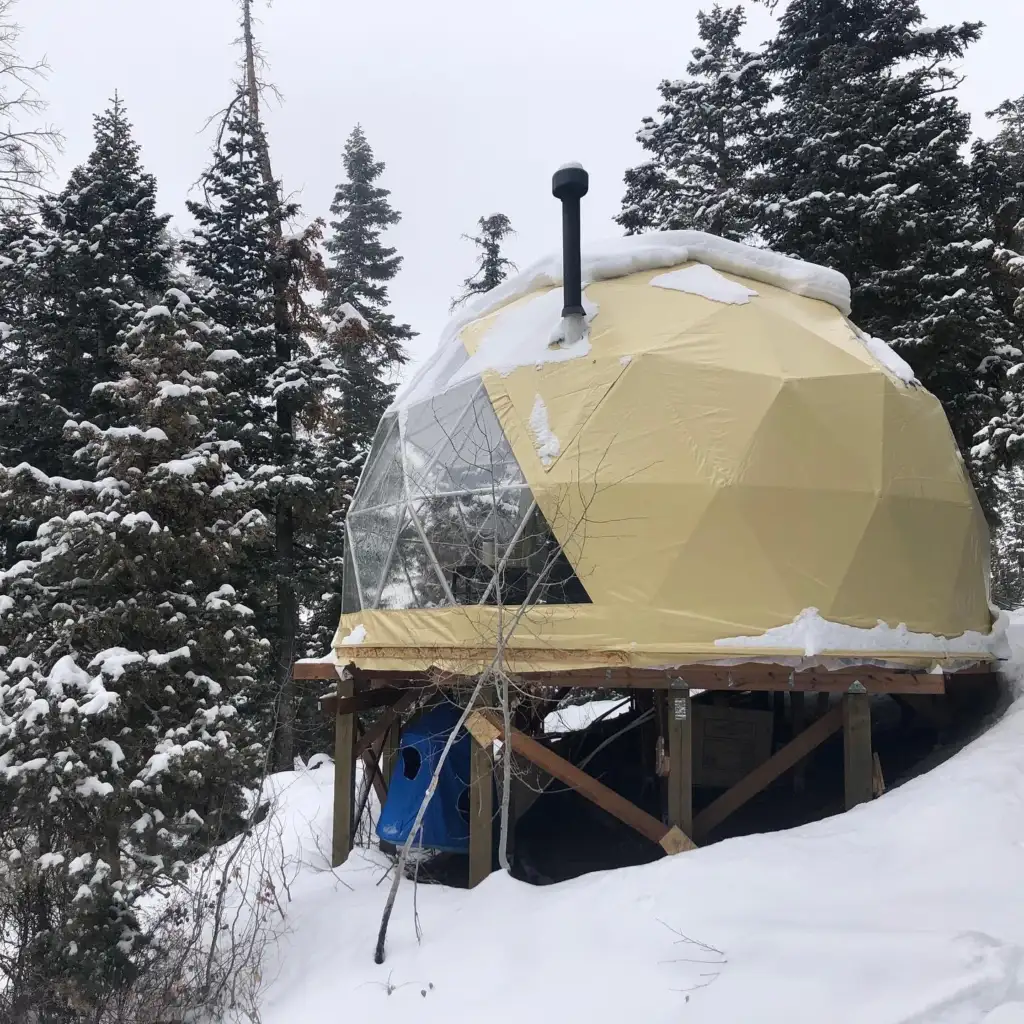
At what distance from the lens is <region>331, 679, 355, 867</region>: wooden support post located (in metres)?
8.38

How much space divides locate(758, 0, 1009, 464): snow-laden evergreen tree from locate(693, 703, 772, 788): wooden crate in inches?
245

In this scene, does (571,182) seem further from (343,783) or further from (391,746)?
(391,746)

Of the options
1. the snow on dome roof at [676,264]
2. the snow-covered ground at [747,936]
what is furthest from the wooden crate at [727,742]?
the snow on dome roof at [676,264]

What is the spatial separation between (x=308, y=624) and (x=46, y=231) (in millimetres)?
9499

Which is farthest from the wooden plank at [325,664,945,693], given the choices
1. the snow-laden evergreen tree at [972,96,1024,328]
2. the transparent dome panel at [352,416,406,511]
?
the snow-laden evergreen tree at [972,96,1024,328]

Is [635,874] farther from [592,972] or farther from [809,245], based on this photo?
[809,245]

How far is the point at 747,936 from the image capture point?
15.6 feet

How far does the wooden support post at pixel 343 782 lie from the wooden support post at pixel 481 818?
1.85 m

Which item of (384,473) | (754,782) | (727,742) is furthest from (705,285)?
(754,782)

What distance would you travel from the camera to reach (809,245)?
13.2m

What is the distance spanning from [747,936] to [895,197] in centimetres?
1066

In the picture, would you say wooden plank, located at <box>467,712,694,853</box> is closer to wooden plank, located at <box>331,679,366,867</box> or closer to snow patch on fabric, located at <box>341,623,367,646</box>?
snow patch on fabric, located at <box>341,623,367,646</box>

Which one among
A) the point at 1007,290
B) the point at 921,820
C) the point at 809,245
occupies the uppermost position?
the point at 809,245

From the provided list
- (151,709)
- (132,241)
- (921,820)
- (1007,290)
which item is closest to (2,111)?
(132,241)
